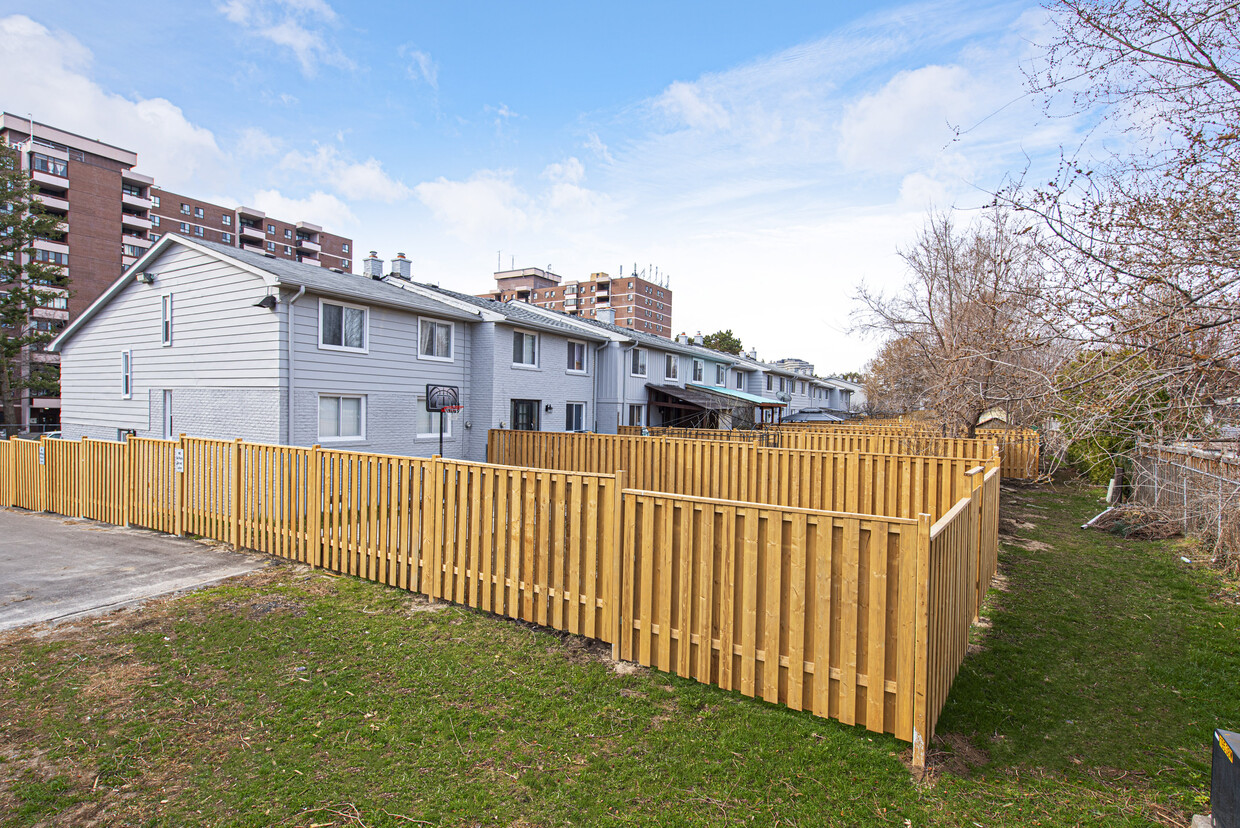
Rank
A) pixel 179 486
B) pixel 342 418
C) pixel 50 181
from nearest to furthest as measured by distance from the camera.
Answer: pixel 179 486 → pixel 342 418 → pixel 50 181

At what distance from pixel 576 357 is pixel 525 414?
374cm

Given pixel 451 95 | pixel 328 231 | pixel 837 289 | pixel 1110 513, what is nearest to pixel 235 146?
pixel 451 95

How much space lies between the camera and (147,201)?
2208 inches

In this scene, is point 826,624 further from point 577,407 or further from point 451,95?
point 577,407

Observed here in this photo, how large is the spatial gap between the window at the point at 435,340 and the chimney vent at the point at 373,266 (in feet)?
19.3

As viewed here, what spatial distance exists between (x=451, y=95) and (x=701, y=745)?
16.5 meters

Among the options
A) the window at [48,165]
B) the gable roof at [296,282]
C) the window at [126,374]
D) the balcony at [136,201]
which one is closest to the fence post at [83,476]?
the gable roof at [296,282]

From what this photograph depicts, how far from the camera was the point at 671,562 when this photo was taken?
185 inches

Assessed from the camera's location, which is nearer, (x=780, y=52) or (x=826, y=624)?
(x=826, y=624)

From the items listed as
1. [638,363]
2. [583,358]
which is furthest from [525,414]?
[638,363]

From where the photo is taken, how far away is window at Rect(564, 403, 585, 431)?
22.3 m

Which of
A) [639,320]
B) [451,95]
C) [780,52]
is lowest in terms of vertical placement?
[780,52]

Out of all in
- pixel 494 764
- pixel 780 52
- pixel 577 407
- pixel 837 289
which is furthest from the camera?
pixel 577 407

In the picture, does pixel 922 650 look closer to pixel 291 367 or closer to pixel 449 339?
pixel 291 367
